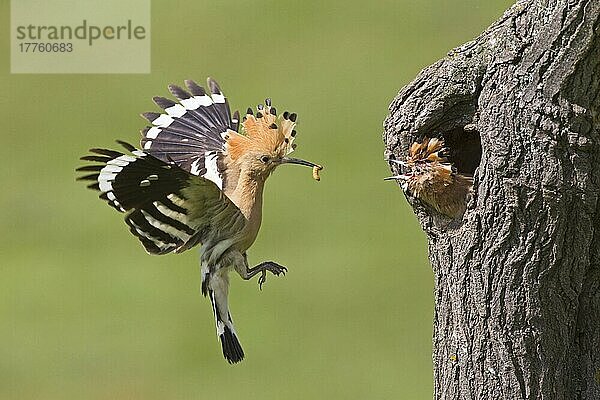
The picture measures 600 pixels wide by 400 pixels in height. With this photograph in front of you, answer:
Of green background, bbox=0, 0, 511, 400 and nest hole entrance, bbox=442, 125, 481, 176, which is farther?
green background, bbox=0, 0, 511, 400

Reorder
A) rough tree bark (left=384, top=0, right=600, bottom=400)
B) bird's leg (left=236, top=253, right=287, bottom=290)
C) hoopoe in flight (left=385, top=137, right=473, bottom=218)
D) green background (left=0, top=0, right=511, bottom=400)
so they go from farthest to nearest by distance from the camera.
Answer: green background (left=0, top=0, right=511, bottom=400) < bird's leg (left=236, top=253, right=287, bottom=290) < hoopoe in flight (left=385, top=137, right=473, bottom=218) < rough tree bark (left=384, top=0, right=600, bottom=400)

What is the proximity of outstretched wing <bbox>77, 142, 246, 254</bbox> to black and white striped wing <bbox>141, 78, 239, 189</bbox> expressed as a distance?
0.20 meters

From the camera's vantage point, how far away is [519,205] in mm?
3984

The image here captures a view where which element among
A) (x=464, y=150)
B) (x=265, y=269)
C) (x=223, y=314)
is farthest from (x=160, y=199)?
(x=464, y=150)

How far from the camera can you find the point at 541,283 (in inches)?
161

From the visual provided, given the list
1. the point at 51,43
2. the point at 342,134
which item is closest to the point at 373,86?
the point at 342,134

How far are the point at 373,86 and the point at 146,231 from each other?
11.5 meters

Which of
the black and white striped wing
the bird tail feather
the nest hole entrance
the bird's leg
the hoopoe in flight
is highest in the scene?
the black and white striped wing

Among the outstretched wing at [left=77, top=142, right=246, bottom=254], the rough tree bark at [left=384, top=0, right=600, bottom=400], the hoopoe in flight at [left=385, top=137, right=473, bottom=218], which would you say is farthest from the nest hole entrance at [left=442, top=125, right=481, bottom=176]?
the outstretched wing at [left=77, top=142, right=246, bottom=254]

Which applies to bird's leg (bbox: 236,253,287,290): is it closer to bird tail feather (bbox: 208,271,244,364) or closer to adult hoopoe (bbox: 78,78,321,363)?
adult hoopoe (bbox: 78,78,321,363)

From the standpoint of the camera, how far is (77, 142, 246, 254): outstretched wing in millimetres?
4207

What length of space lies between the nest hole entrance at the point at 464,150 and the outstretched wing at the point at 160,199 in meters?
0.86

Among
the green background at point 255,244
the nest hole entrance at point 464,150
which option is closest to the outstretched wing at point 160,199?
the nest hole entrance at point 464,150

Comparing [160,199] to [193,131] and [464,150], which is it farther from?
[464,150]
